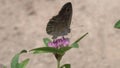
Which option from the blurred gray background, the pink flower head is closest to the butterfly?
the pink flower head

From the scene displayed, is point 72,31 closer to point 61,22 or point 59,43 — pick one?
point 61,22

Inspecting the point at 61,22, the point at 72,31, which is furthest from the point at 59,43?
the point at 72,31

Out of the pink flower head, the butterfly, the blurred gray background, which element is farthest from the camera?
the blurred gray background

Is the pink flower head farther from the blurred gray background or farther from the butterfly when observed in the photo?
the blurred gray background

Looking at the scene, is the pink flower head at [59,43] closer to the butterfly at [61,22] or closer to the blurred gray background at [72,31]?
the butterfly at [61,22]

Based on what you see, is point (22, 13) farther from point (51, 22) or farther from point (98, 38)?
point (51, 22)

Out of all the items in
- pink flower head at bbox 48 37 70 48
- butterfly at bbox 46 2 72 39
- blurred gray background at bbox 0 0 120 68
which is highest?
blurred gray background at bbox 0 0 120 68
